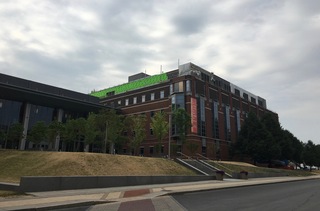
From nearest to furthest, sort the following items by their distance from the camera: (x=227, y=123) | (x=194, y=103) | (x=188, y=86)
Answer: (x=194, y=103)
(x=188, y=86)
(x=227, y=123)

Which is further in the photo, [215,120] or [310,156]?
[310,156]

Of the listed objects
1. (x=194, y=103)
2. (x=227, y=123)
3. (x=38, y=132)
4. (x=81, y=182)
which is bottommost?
(x=81, y=182)

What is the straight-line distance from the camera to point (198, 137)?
60188 millimetres

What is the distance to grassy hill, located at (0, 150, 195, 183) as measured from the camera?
2344 centimetres

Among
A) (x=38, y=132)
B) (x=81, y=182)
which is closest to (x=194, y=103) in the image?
(x=38, y=132)

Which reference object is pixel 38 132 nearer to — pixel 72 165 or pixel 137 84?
pixel 72 165

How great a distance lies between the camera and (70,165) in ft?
79.9

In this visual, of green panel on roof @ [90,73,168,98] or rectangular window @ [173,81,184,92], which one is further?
green panel on roof @ [90,73,168,98]

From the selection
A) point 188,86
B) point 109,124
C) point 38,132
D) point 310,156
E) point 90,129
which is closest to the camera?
point 38,132

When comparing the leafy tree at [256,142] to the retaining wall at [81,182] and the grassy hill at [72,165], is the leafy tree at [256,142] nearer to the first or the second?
the grassy hill at [72,165]

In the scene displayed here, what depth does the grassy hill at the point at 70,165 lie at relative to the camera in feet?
76.9

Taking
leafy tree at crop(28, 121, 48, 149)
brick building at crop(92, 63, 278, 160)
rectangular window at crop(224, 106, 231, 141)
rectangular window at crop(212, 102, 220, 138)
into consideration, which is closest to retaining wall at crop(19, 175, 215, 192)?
leafy tree at crop(28, 121, 48, 149)

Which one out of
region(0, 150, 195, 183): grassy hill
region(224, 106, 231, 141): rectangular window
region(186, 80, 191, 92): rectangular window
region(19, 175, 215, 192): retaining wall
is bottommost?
region(19, 175, 215, 192): retaining wall

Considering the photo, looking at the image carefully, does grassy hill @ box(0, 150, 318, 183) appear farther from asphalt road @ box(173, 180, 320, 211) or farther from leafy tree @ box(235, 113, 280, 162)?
leafy tree @ box(235, 113, 280, 162)
